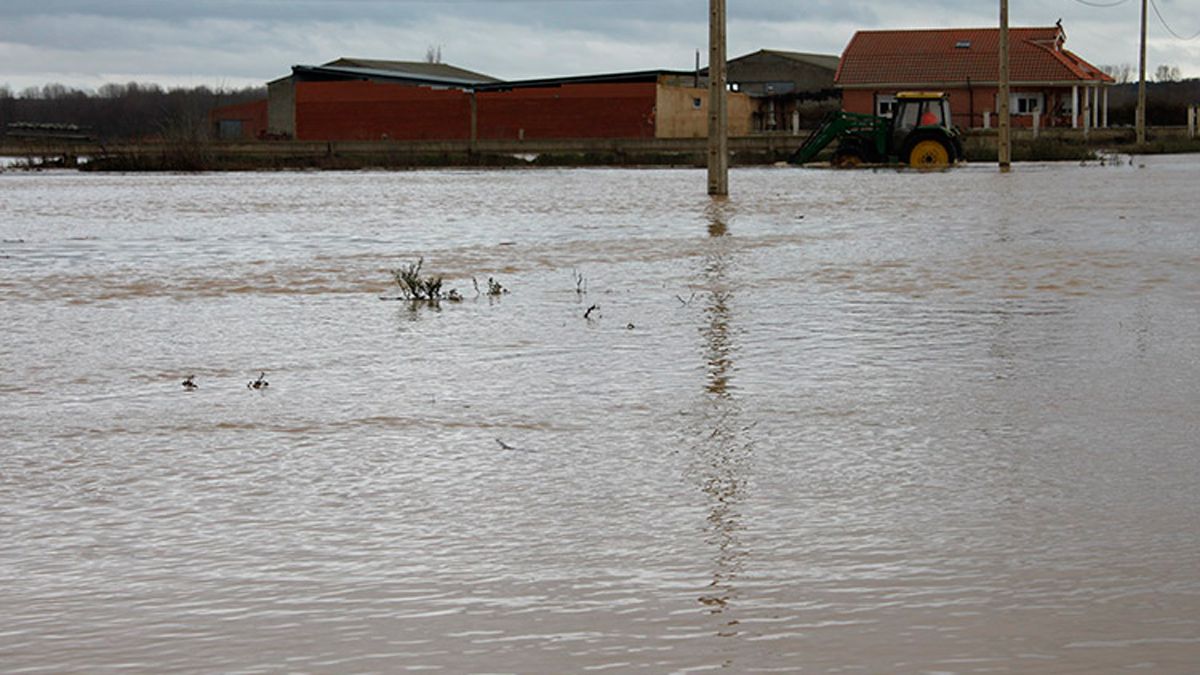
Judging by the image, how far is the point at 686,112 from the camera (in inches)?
3017

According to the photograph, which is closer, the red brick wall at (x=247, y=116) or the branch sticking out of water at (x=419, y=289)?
the branch sticking out of water at (x=419, y=289)

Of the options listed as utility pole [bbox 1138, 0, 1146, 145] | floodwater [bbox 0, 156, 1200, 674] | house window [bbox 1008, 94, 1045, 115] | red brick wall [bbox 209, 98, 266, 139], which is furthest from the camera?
red brick wall [bbox 209, 98, 266, 139]

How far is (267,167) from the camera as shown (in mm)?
51812

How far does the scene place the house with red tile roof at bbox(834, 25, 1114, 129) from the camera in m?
74.6

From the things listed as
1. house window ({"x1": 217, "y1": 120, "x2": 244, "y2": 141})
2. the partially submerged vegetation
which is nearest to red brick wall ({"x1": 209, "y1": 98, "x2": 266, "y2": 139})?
house window ({"x1": 217, "y1": 120, "x2": 244, "y2": 141})

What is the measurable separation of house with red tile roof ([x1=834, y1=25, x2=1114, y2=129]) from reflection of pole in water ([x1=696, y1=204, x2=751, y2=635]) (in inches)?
2642

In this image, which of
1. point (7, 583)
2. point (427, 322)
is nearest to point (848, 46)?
point (427, 322)

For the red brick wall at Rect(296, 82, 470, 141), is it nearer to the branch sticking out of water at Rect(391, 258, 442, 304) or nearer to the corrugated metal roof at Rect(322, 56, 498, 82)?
the corrugated metal roof at Rect(322, 56, 498, 82)

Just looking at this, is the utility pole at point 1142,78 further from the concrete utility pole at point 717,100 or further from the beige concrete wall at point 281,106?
the beige concrete wall at point 281,106

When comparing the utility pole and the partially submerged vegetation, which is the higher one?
the utility pole

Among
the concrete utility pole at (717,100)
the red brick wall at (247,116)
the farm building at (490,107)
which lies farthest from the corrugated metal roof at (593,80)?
the concrete utility pole at (717,100)

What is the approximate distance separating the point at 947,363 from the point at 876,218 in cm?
1161

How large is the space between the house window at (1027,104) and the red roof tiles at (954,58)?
4.45ft

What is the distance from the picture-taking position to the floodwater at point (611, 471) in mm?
3779
